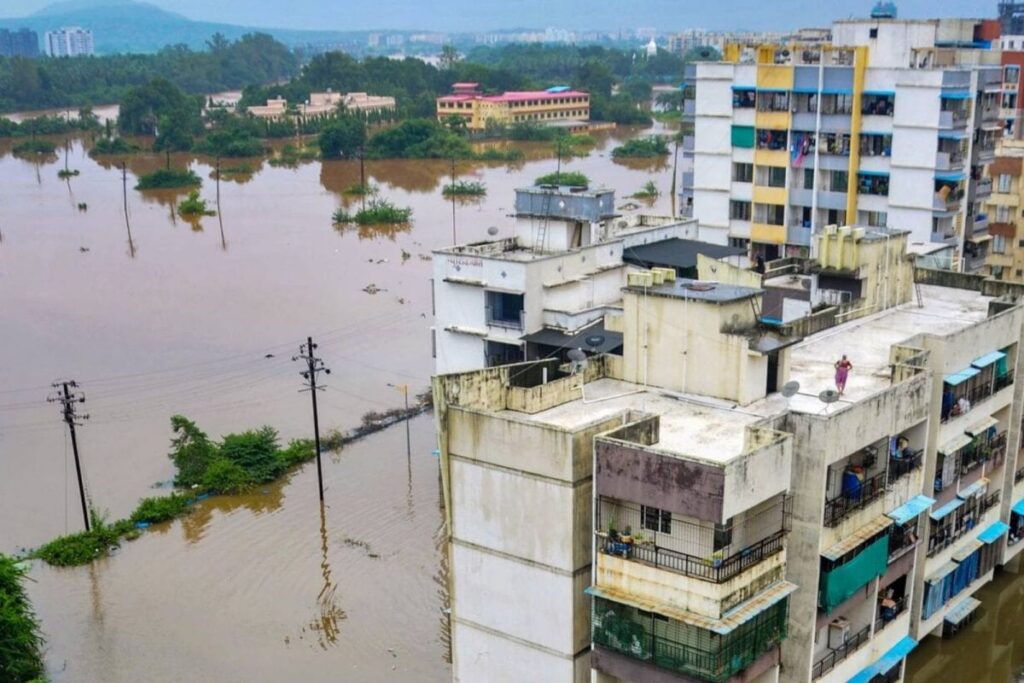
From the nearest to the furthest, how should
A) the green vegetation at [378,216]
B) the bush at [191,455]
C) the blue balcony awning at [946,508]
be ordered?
the blue balcony awning at [946,508] < the bush at [191,455] < the green vegetation at [378,216]

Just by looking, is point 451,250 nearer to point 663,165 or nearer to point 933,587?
point 933,587

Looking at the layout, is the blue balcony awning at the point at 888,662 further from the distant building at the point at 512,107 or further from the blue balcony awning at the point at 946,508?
the distant building at the point at 512,107

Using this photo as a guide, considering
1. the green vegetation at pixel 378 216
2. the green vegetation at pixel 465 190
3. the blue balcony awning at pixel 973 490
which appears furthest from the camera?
the green vegetation at pixel 465 190

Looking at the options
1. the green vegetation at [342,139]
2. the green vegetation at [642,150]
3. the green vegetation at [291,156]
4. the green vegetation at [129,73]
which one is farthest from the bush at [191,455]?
the green vegetation at [129,73]

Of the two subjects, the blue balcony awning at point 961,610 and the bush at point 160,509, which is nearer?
the blue balcony awning at point 961,610

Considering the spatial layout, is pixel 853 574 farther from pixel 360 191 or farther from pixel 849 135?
pixel 360 191

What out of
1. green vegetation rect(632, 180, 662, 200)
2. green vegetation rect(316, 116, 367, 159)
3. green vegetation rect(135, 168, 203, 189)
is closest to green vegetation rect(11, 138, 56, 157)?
green vegetation rect(135, 168, 203, 189)

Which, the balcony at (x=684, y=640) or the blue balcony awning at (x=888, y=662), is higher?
the balcony at (x=684, y=640)
